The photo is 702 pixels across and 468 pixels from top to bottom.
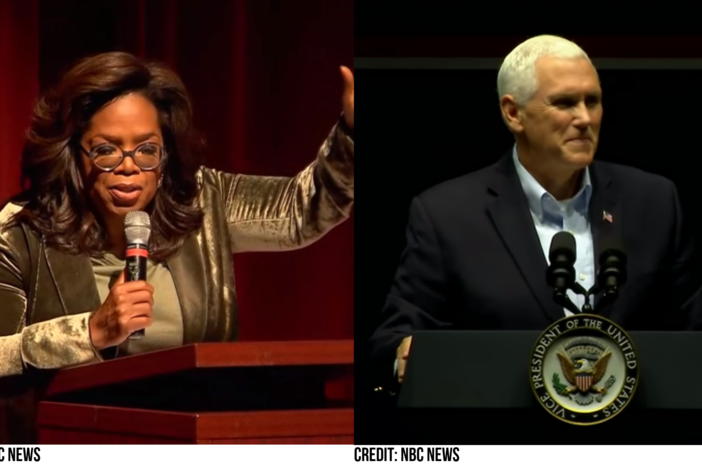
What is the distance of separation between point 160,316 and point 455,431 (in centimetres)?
140

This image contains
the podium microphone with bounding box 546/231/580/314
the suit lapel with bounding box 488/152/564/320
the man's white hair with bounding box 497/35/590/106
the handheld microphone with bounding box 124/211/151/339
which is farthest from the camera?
the handheld microphone with bounding box 124/211/151/339

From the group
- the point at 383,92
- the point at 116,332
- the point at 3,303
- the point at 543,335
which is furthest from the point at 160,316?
the point at 543,335

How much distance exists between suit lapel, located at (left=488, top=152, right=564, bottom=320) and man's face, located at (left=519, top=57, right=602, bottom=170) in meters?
0.21

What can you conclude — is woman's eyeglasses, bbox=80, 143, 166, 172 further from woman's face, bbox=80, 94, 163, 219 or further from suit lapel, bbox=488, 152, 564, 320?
suit lapel, bbox=488, 152, 564, 320

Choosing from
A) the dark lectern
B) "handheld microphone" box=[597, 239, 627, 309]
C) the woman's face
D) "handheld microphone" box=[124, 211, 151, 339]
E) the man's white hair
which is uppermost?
the man's white hair

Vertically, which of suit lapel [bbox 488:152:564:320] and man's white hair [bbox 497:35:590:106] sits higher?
man's white hair [bbox 497:35:590:106]

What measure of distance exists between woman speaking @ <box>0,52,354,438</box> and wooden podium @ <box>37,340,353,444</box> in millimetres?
196

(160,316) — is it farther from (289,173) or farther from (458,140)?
(458,140)

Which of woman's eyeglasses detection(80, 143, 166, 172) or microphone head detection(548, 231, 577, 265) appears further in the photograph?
woman's eyeglasses detection(80, 143, 166, 172)

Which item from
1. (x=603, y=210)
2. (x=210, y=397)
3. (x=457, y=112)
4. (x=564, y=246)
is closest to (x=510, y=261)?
(x=603, y=210)

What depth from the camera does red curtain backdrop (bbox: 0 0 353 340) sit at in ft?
21.8

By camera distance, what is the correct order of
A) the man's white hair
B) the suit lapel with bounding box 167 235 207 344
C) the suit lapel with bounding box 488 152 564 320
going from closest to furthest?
the suit lapel with bounding box 488 152 564 320, the man's white hair, the suit lapel with bounding box 167 235 207 344

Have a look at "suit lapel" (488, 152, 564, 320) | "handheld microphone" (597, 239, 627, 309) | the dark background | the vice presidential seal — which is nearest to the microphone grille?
"handheld microphone" (597, 239, 627, 309)

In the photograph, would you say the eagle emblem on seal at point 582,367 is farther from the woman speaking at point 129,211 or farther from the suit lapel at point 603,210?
the woman speaking at point 129,211
